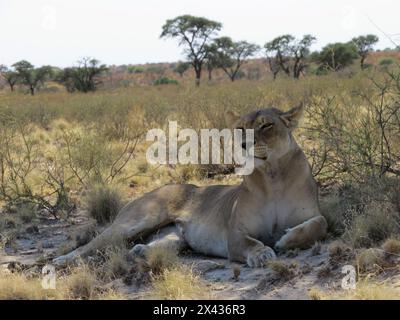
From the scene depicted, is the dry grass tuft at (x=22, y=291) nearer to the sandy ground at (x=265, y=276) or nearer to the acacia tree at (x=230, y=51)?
the sandy ground at (x=265, y=276)

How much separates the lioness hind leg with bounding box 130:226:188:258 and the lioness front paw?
0.91 metres

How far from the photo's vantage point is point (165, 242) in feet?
21.7

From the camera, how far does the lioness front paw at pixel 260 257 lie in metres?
5.48

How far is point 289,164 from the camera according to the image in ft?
19.4

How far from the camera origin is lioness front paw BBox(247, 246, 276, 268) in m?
5.48

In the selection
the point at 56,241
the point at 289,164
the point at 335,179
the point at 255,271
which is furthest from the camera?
the point at 335,179

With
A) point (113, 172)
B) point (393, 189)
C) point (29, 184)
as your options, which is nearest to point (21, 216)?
point (29, 184)

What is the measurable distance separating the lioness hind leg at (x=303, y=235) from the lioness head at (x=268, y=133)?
0.65m

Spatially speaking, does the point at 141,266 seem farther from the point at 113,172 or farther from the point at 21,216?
the point at 113,172

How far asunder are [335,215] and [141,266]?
2.07 m

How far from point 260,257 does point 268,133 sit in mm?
1100

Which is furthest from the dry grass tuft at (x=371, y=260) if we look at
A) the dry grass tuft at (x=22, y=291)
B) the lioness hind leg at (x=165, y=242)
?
the dry grass tuft at (x=22, y=291)

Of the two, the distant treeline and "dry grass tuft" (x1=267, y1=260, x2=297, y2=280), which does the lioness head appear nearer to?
"dry grass tuft" (x1=267, y1=260, x2=297, y2=280)

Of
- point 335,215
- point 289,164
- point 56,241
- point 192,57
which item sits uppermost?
point 192,57
